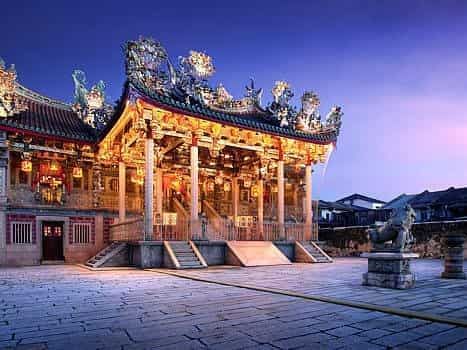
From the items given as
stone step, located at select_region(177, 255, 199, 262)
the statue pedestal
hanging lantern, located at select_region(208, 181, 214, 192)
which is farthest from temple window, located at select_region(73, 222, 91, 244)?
the statue pedestal

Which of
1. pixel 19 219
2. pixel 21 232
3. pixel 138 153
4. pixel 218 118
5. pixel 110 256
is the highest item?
pixel 218 118

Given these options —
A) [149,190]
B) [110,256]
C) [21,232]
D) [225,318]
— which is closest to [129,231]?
[110,256]

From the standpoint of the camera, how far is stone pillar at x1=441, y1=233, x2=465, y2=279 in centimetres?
988

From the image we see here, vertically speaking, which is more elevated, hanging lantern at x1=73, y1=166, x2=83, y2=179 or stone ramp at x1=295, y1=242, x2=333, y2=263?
hanging lantern at x1=73, y1=166, x2=83, y2=179

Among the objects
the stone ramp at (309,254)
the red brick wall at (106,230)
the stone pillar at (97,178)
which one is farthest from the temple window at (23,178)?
the stone ramp at (309,254)

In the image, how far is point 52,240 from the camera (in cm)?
1816

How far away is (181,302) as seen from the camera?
655 cm

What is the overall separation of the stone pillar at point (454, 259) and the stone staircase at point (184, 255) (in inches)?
298

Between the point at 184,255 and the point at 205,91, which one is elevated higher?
the point at 205,91

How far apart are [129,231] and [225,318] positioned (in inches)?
468

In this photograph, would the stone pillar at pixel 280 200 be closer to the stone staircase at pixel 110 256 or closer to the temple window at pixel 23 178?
the stone staircase at pixel 110 256

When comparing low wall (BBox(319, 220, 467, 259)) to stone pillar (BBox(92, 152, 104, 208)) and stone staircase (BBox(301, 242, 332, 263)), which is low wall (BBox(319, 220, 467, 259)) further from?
stone pillar (BBox(92, 152, 104, 208))

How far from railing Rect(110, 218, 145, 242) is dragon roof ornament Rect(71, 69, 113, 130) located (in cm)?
648

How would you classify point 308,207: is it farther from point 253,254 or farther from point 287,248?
point 253,254
